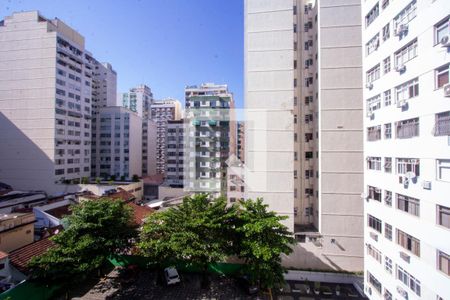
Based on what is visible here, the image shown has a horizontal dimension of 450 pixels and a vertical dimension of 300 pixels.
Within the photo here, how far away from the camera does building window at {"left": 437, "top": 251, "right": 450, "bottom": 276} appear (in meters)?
4.52

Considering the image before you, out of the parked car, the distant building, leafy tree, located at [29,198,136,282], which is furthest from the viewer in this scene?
the parked car

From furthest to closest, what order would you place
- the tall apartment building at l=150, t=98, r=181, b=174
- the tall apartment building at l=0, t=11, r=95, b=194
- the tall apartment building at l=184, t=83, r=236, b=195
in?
1. the tall apartment building at l=150, t=98, r=181, b=174
2. the tall apartment building at l=0, t=11, r=95, b=194
3. the tall apartment building at l=184, t=83, r=236, b=195

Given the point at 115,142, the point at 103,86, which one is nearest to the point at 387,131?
the point at 115,142

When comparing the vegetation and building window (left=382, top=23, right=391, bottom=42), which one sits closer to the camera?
building window (left=382, top=23, right=391, bottom=42)

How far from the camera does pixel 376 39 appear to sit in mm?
Result: 7211

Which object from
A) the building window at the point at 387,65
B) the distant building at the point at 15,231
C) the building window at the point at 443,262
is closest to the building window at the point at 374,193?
the building window at the point at 443,262

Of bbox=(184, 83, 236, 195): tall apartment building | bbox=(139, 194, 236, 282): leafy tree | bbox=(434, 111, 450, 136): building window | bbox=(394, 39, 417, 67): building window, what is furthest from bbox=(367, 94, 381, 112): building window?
bbox=(184, 83, 236, 195): tall apartment building

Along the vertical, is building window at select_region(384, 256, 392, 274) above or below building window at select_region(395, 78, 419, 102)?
below

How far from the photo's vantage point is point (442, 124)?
4.63m

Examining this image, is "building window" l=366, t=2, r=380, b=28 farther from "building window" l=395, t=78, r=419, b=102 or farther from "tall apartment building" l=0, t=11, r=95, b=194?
"tall apartment building" l=0, t=11, r=95, b=194

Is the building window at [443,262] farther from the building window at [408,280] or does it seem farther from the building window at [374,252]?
the building window at [374,252]

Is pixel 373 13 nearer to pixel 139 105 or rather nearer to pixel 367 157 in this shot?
pixel 367 157

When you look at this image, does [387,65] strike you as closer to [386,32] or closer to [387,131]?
[386,32]

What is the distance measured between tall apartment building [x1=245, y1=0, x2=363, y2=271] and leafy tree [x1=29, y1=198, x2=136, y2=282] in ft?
20.1
